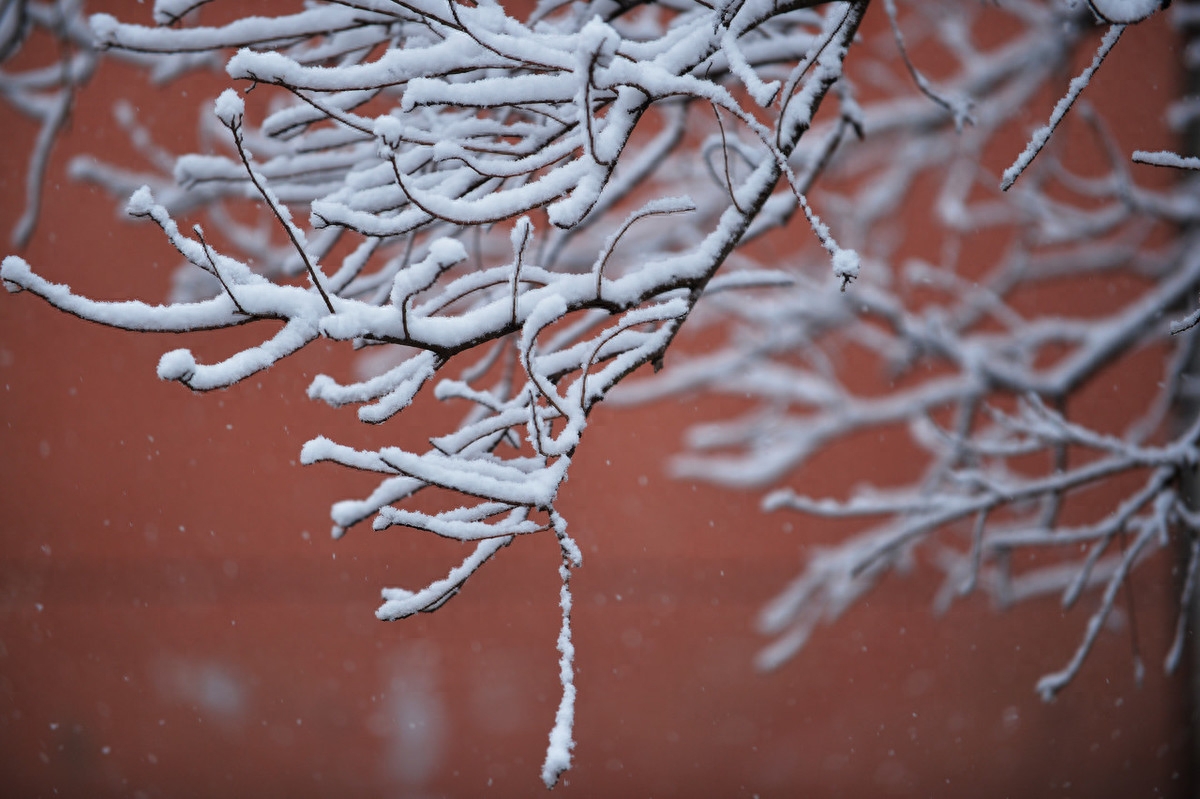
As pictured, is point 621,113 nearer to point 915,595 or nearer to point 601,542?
point 601,542

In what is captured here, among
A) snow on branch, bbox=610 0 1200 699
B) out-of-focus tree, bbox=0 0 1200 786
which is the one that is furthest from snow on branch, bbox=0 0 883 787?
snow on branch, bbox=610 0 1200 699

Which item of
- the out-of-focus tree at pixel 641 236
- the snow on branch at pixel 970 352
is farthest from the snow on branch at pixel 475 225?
the snow on branch at pixel 970 352

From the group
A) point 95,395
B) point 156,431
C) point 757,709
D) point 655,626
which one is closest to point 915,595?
point 757,709

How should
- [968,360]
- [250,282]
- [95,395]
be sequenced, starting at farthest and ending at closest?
[95,395]
[968,360]
[250,282]

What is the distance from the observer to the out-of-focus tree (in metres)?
1.04

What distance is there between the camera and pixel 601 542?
516 centimetres

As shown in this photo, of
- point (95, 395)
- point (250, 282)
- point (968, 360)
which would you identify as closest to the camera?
point (250, 282)

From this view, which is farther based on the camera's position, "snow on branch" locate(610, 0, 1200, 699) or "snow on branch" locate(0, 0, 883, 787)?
"snow on branch" locate(610, 0, 1200, 699)

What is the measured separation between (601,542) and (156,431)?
2.81 meters

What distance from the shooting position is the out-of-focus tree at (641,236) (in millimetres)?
1035

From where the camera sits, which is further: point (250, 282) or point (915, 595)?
point (915, 595)

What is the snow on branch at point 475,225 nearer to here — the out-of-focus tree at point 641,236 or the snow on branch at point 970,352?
the out-of-focus tree at point 641,236

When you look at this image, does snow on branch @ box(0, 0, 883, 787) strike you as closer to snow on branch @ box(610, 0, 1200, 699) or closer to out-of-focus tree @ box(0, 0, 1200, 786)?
out-of-focus tree @ box(0, 0, 1200, 786)

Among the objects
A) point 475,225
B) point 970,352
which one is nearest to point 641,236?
point 970,352
